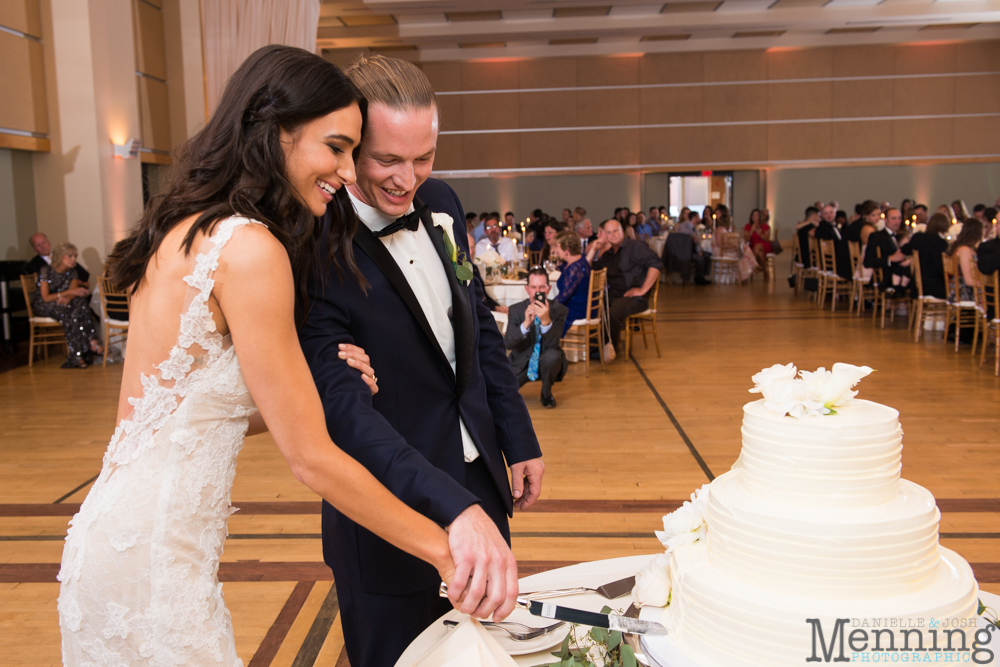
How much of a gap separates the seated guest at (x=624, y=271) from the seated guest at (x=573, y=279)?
687mm

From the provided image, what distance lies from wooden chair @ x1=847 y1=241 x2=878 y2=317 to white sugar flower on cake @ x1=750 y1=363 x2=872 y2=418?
32.1ft

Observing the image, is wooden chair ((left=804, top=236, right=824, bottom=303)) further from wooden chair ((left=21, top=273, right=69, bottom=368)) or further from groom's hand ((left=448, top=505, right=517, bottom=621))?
groom's hand ((left=448, top=505, right=517, bottom=621))

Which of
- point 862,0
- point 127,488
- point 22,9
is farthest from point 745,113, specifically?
point 127,488

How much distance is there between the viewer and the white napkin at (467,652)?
1.07 m

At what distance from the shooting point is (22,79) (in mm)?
8961

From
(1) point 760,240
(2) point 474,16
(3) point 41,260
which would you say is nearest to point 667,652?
(3) point 41,260

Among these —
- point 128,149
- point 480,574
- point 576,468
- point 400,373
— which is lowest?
point 576,468

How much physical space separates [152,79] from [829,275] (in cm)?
1012

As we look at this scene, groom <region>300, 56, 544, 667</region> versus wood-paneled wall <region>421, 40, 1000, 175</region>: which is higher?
wood-paneled wall <region>421, 40, 1000, 175</region>

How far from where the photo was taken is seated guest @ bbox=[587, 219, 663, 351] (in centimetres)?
803

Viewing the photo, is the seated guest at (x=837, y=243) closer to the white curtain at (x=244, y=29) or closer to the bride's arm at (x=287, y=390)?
the white curtain at (x=244, y=29)

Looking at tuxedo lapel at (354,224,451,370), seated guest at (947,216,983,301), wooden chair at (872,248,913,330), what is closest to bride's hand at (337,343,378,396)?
tuxedo lapel at (354,224,451,370)

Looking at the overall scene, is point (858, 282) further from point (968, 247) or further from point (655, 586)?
point (655, 586)

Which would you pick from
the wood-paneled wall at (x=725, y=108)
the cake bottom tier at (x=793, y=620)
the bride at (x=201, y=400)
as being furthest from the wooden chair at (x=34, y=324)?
the wood-paneled wall at (x=725, y=108)
